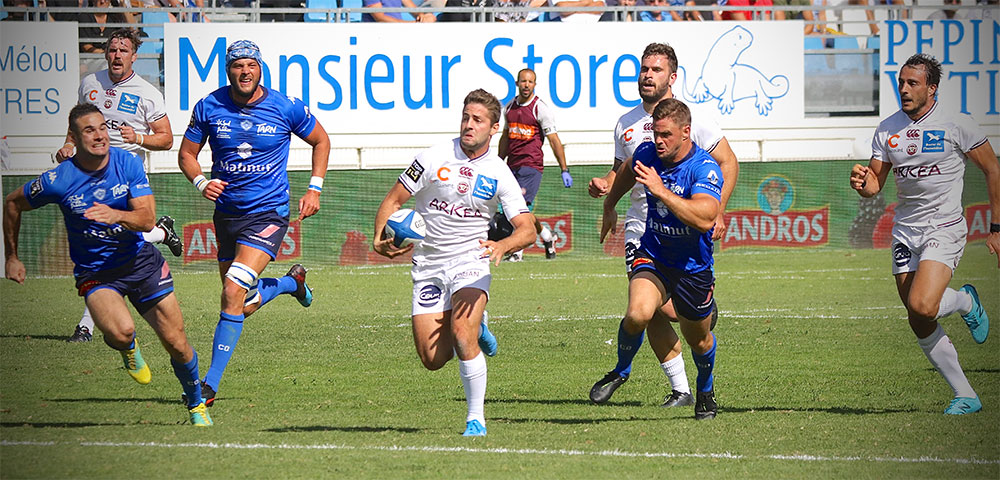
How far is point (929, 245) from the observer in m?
8.52

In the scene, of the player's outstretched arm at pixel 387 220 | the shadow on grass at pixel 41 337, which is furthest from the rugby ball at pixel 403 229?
the shadow on grass at pixel 41 337

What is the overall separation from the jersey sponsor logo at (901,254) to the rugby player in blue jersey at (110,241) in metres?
4.87

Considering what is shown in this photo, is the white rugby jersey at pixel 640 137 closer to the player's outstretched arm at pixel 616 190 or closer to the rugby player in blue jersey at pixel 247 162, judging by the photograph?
the player's outstretched arm at pixel 616 190

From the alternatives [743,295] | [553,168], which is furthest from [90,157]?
[553,168]

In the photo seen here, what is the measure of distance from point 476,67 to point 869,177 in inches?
583

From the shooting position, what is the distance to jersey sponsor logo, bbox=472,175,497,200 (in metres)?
7.76

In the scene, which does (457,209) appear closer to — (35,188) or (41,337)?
(35,188)

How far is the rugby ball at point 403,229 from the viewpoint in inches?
302

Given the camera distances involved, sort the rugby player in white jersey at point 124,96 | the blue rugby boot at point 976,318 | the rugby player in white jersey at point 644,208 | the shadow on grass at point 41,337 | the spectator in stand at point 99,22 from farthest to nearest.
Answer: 1. the spectator in stand at point 99,22
2. the shadow on grass at point 41,337
3. the rugby player in white jersey at point 124,96
4. the blue rugby boot at point 976,318
5. the rugby player in white jersey at point 644,208

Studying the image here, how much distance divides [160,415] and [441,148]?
2.67 m

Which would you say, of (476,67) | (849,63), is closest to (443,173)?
(476,67)

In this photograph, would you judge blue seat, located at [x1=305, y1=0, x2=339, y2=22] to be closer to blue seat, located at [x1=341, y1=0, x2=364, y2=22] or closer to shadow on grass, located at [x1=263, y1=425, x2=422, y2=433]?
blue seat, located at [x1=341, y1=0, x2=364, y2=22]

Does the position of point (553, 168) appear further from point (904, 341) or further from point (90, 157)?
point (90, 157)

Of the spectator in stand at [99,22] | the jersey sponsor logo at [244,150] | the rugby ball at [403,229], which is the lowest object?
the rugby ball at [403,229]
